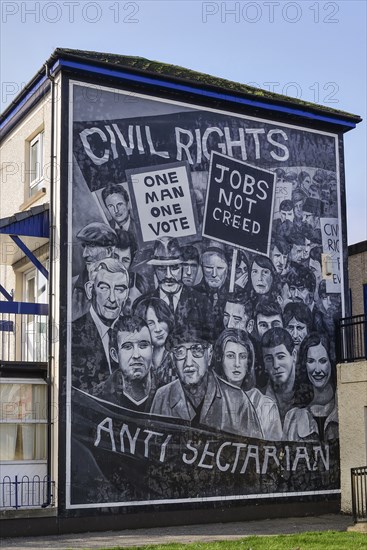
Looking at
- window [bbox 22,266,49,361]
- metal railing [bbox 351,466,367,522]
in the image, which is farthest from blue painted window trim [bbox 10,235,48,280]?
metal railing [bbox 351,466,367,522]

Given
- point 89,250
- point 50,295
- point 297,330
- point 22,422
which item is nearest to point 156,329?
point 89,250

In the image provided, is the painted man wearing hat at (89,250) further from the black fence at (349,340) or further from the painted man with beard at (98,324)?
the black fence at (349,340)

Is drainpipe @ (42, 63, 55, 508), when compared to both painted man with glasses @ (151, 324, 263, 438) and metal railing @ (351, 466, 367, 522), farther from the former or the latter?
metal railing @ (351, 466, 367, 522)

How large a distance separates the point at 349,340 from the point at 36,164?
7741mm

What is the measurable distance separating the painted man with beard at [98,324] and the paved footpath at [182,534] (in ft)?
8.81

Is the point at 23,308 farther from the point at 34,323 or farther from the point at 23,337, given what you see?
the point at 23,337

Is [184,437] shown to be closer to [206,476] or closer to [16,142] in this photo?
[206,476]

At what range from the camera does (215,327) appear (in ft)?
60.1

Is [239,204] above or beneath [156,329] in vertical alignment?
above

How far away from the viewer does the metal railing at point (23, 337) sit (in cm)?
1739

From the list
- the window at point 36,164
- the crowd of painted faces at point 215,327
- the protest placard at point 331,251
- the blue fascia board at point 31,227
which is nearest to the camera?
the crowd of painted faces at point 215,327

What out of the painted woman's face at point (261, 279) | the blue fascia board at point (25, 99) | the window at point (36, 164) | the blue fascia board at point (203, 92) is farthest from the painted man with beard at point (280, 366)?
the blue fascia board at point (25, 99)

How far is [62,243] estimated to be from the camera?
16922 mm

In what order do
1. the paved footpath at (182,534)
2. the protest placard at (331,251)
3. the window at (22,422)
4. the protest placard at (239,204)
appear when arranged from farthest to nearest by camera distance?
1. the protest placard at (331,251)
2. the protest placard at (239,204)
3. the window at (22,422)
4. the paved footpath at (182,534)
